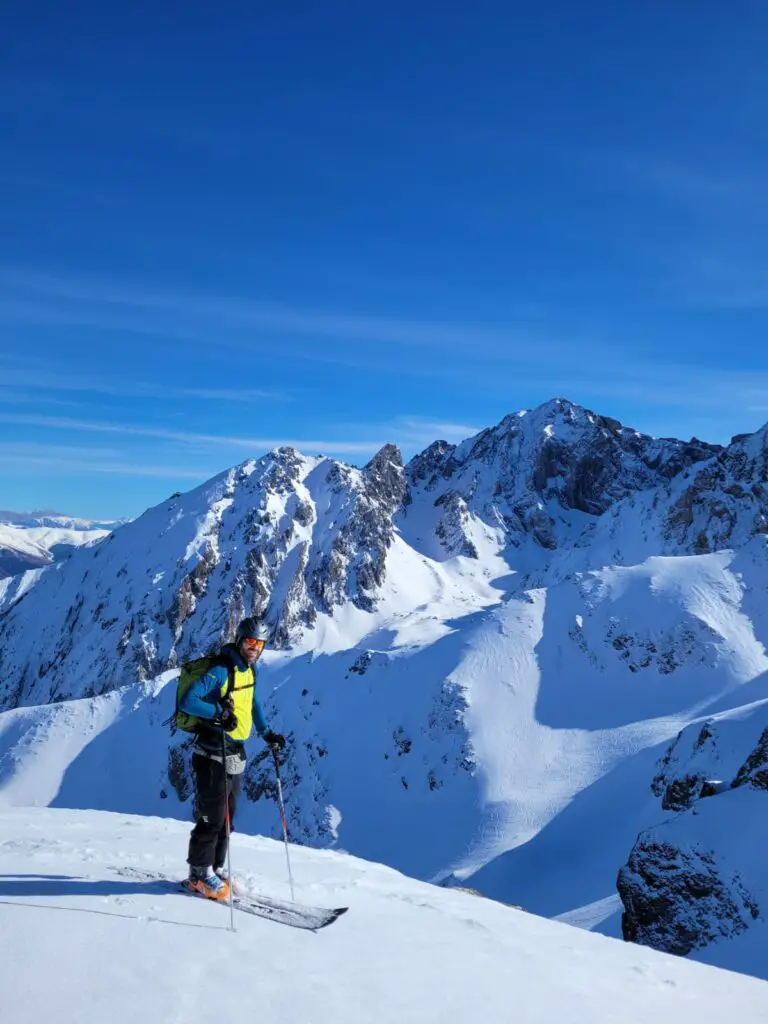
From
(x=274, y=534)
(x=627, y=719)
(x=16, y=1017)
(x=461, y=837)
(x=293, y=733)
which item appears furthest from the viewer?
(x=274, y=534)

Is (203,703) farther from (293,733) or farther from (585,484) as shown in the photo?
(585,484)

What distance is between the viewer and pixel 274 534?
13500cm

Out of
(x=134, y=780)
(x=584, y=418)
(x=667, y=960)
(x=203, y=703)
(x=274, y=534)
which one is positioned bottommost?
(x=134, y=780)

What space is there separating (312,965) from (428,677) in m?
59.0

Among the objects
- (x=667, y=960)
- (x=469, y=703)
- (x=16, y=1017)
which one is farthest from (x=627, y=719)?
(x=16, y=1017)

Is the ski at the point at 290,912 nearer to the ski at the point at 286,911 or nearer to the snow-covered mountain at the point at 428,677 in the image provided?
the ski at the point at 286,911

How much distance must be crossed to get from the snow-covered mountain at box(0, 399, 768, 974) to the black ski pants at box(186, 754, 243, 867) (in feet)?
47.2

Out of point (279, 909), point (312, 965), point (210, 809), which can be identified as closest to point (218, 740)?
point (210, 809)

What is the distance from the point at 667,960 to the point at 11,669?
15825 centimetres

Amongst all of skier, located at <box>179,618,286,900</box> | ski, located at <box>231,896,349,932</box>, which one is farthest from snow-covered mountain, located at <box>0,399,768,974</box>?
skier, located at <box>179,618,286,900</box>

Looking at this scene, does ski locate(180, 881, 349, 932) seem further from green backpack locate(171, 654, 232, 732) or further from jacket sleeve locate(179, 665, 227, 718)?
jacket sleeve locate(179, 665, 227, 718)

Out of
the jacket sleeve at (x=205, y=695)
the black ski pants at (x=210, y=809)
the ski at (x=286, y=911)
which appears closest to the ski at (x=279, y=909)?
the ski at (x=286, y=911)

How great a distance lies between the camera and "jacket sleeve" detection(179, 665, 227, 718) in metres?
7.85

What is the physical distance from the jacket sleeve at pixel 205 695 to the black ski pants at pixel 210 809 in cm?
65
